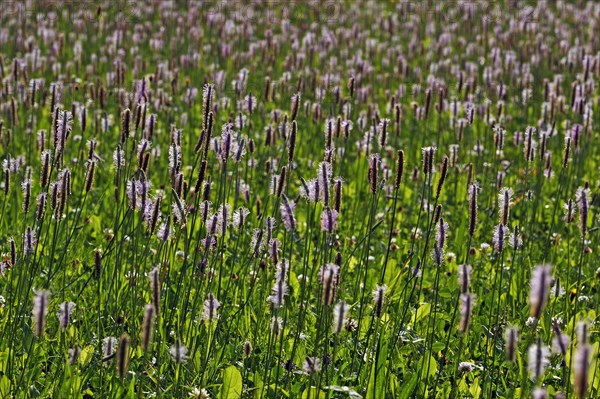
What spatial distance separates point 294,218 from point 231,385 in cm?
67

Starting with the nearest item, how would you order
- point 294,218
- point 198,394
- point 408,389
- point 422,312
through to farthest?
point 294,218, point 198,394, point 408,389, point 422,312

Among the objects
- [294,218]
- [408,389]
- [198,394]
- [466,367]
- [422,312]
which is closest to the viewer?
[294,218]

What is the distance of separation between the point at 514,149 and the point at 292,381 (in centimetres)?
461

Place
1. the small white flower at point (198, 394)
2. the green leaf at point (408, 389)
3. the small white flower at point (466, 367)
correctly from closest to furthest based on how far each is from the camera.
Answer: the small white flower at point (198, 394) < the green leaf at point (408, 389) < the small white flower at point (466, 367)

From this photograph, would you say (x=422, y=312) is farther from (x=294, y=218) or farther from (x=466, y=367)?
Answer: (x=294, y=218)

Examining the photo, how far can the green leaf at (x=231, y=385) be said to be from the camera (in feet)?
10.9

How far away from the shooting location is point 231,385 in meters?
3.32

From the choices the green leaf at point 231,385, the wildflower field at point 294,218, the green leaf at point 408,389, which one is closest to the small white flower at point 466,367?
the wildflower field at point 294,218

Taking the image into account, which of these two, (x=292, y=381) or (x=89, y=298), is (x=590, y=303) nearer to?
(x=292, y=381)

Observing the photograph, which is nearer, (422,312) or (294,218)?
(294,218)

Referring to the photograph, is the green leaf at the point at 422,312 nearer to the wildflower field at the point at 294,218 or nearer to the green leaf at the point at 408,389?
the wildflower field at the point at 294,218

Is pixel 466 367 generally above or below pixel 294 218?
below

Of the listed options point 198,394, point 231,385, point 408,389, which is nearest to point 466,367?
point 408,389

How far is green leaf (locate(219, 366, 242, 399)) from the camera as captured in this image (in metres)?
3.31
